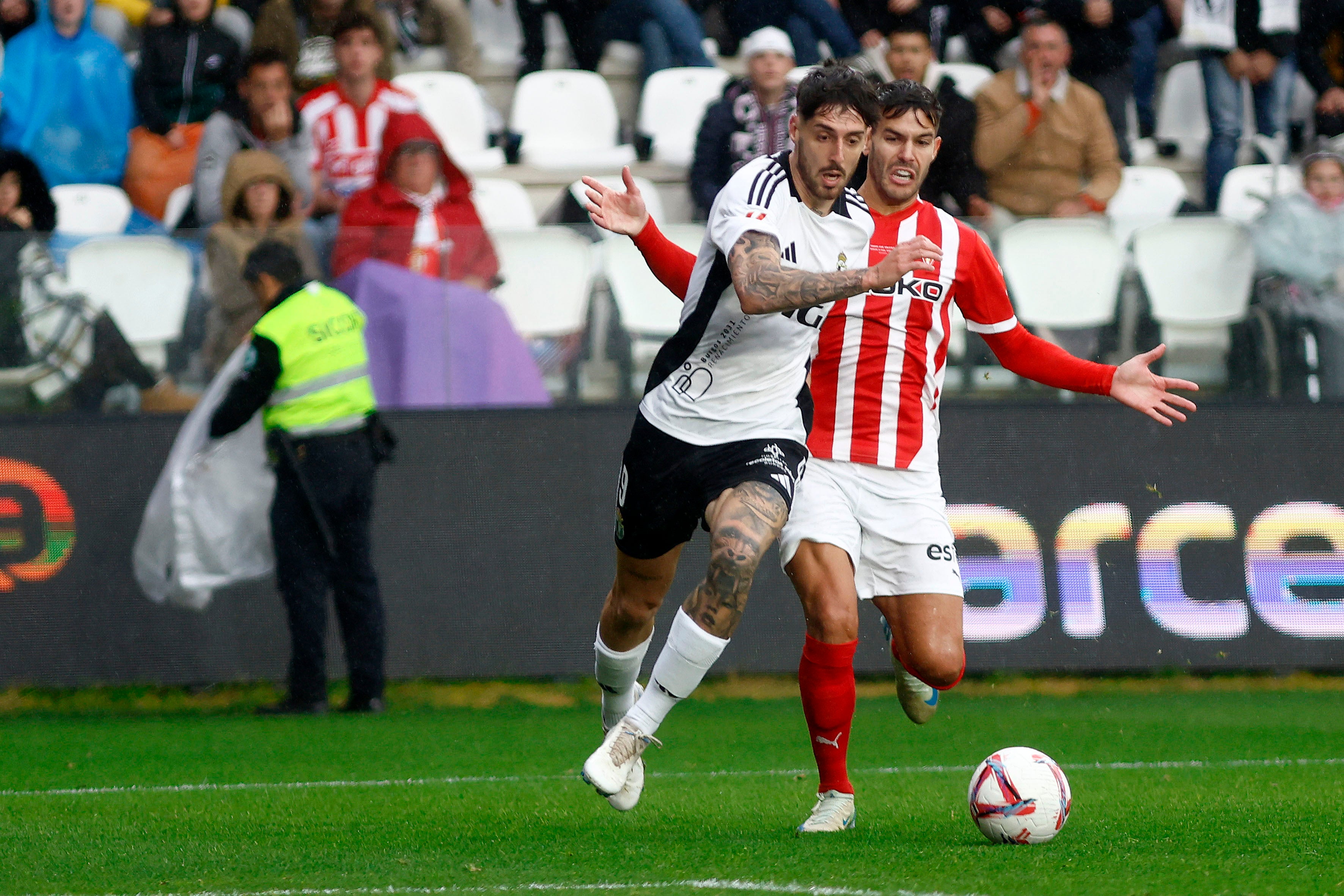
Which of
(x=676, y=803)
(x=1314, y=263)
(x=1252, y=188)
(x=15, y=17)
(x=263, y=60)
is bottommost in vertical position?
(x=676, y=803)

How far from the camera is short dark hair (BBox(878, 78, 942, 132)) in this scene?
5309 millimetres

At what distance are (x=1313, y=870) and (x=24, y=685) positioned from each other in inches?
259

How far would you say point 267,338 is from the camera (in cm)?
808

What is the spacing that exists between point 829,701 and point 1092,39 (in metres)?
7.75

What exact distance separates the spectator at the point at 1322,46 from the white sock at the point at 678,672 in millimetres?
9107

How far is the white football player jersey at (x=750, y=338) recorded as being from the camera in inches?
197

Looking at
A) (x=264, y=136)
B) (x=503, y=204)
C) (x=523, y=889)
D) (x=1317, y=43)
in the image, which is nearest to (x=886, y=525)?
(x=523, y=889)

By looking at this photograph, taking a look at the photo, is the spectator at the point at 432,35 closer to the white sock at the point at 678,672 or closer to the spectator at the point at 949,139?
the spectator at the point at 949,139

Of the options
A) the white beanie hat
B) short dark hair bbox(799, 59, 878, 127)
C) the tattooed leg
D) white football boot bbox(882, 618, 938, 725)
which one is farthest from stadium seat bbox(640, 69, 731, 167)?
the tattooed leg

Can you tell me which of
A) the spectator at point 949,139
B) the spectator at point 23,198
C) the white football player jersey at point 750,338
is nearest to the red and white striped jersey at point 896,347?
the white football player jersey at point 750,338

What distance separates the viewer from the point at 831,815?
16.4 ft

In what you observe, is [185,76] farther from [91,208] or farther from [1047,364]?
[1047,364]

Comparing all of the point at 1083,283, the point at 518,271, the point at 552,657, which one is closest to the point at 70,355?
the point at 518,271

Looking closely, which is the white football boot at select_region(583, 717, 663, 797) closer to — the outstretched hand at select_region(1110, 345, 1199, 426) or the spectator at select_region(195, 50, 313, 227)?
the outstretched hand at select_region(1110, 345, 1199, 426)
